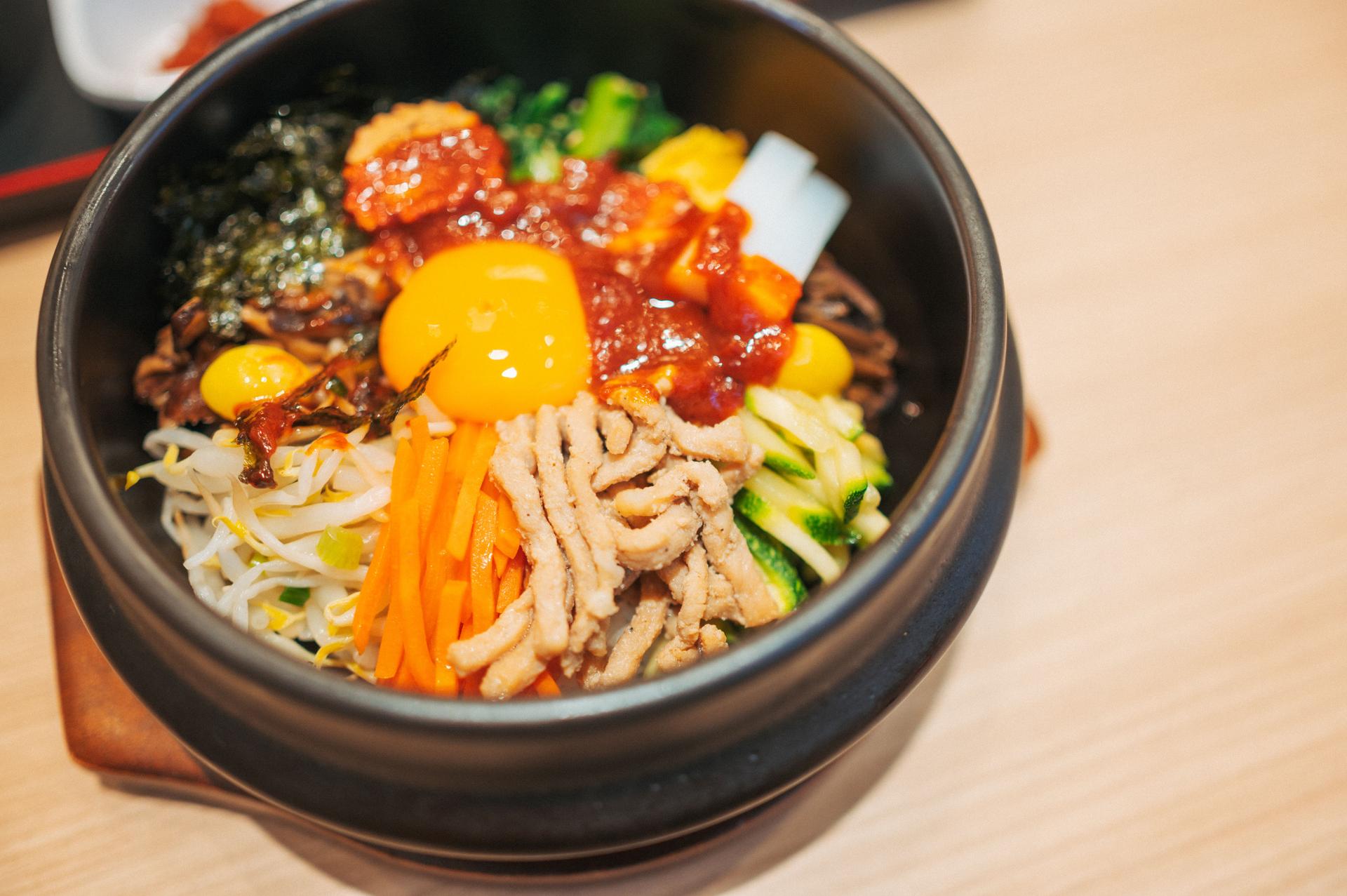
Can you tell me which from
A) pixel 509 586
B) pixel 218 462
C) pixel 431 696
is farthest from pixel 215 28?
pixel 431 696

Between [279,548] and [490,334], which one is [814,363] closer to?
[490,334]

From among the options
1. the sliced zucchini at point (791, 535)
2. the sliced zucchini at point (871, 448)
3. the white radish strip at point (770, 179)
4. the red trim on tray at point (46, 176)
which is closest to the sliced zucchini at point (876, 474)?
the sliced zucchini at point (871, 448)

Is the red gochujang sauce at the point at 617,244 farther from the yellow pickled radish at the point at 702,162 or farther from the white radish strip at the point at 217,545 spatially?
the white radish strip at the point at 217,545

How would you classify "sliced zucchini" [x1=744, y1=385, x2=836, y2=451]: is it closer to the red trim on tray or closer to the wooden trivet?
the wooden trivet

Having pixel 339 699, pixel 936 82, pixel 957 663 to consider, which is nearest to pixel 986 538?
pixel 957 663

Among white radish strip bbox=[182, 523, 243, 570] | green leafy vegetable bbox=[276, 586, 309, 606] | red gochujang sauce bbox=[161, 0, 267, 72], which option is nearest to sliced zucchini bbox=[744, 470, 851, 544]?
green leafy vegetable bbox=[276, 586, 309, 606]

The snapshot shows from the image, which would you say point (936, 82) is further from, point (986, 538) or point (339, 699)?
point (339, 699)
